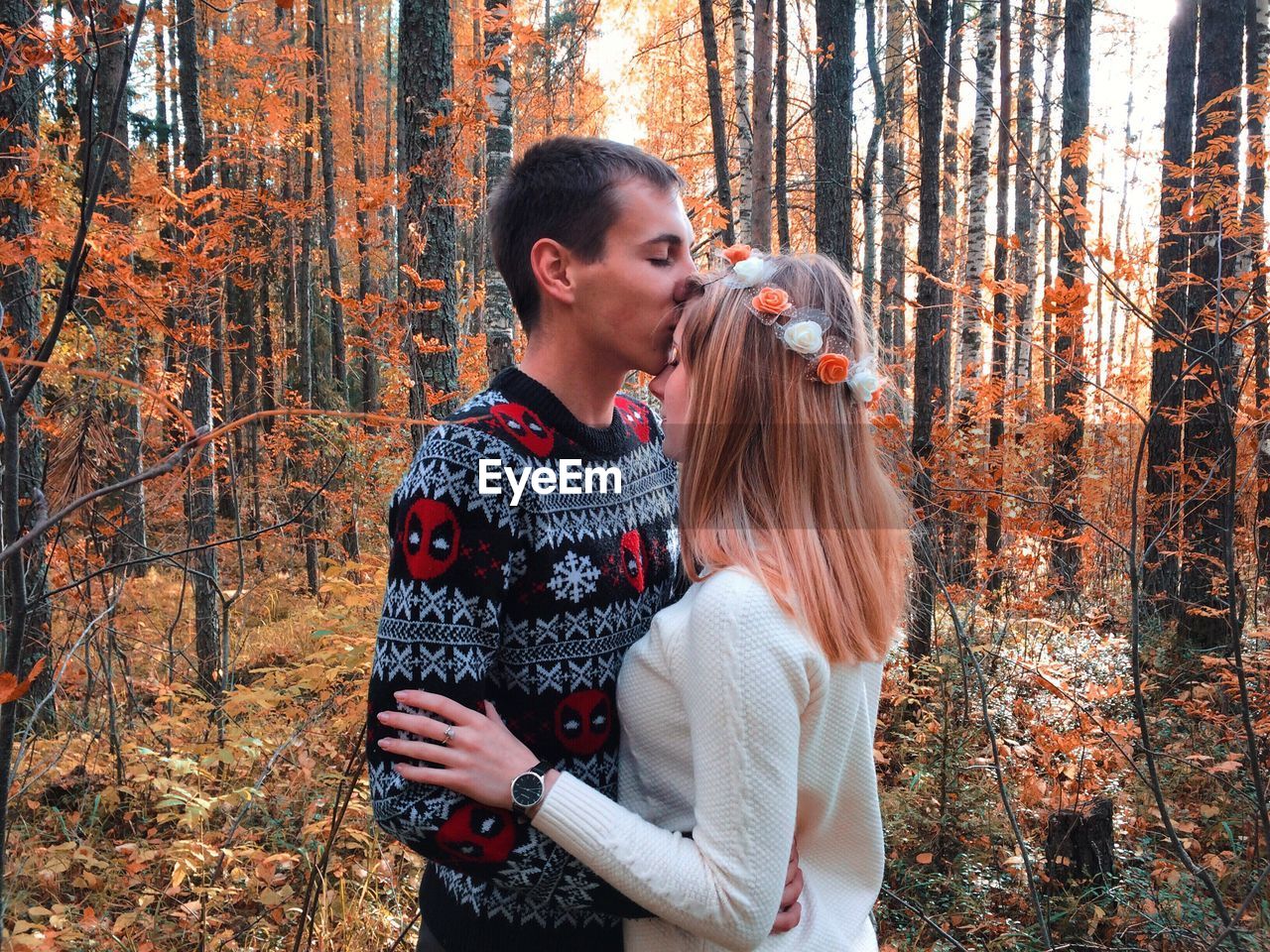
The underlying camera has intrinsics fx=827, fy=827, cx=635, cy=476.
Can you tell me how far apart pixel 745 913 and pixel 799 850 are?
12.2 inches

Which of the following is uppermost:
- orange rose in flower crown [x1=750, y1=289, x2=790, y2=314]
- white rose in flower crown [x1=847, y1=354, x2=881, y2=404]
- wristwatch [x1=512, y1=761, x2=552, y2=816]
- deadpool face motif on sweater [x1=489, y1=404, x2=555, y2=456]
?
orange rose in flower crown [x1=750, y1=289, x2=790, y2=314]

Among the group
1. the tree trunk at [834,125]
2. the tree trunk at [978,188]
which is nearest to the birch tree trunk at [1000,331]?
the tree trunk at [978,188]

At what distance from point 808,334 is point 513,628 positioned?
2.22 feet

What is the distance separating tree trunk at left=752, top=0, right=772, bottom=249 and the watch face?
220 inches

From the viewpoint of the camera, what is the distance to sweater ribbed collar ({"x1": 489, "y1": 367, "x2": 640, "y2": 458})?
1512 mm

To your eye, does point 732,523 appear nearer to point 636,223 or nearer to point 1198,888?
point 636,223

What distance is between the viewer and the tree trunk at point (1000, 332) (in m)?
4.73

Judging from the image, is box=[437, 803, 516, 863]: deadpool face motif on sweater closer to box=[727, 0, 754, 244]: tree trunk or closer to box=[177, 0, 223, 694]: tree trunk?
box=[177, 0, 223, 694]: tree trunk

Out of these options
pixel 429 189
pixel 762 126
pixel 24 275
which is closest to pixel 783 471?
pixel 429 189

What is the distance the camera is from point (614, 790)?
4.82 ft

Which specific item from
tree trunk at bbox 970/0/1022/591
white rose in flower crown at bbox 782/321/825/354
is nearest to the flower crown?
white rose in flower crown at bbox 782/321/825/354

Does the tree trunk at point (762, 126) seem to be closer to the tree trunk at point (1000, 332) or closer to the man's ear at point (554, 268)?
the tree trunk at point (1000, 332)

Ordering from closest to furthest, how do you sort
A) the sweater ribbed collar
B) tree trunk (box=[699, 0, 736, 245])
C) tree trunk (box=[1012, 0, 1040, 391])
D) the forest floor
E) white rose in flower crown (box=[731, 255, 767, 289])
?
white rose in flower crown (box=[731, 255, 767, 289])
the sweater ribbed collar
the forest floor
tree trunk (box=[699, 0, 736, 245])
tree trunk (box=[1012, 0, 1040, 391])

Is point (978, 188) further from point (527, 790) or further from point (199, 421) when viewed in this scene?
point (527, 790)
